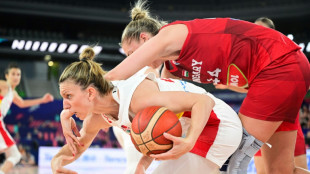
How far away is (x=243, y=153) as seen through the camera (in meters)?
2.78

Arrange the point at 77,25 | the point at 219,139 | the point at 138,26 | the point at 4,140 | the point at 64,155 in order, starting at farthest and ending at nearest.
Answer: the point at 77,25, the point at 4,140, the point at 138,26, the point at 64,155, the point at 219,139

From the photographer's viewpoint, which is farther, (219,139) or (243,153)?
(243,153)

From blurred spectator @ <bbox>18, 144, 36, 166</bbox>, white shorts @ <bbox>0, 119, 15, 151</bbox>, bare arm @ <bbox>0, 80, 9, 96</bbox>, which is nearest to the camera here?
white shorts @ <bbox>0, 119, 15, 151</bbox>

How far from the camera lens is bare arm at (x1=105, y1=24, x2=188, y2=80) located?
8.11ft

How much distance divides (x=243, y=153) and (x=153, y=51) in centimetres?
96

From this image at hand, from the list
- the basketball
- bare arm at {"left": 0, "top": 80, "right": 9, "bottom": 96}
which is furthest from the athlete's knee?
bare arm at {"left": 0, "top": 80, "right": 9, "bottom": 96}

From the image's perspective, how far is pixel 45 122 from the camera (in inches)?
583

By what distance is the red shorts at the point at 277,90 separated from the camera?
272 cm

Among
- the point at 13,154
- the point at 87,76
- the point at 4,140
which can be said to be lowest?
the point at 13,154

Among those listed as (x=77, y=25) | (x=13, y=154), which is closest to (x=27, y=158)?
(x=13, y=154)

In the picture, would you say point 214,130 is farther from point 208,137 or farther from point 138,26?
point 138,26

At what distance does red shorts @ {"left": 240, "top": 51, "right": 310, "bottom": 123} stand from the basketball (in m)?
0.72

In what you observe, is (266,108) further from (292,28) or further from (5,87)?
(292,28)

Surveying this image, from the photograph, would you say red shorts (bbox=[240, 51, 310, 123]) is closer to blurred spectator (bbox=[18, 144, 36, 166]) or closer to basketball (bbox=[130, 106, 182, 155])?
basketball (bbox=[130, 106, 182, 155])
